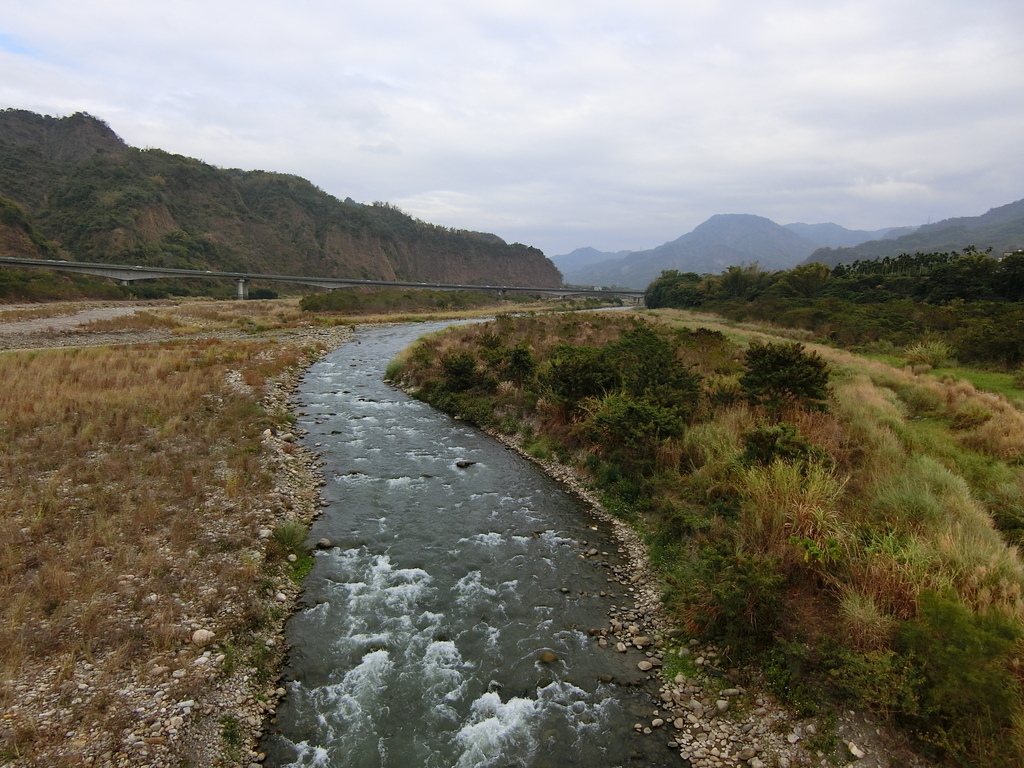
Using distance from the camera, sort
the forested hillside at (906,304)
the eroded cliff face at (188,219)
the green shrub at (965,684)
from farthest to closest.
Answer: the eroded cliff face at (188,219)
the forested hillside at (906,304)
the green shrub at (965,684)

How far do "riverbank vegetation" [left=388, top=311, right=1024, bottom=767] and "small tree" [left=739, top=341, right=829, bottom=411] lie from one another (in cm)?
4

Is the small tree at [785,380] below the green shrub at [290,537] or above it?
above

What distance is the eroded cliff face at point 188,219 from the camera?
81.0 meters

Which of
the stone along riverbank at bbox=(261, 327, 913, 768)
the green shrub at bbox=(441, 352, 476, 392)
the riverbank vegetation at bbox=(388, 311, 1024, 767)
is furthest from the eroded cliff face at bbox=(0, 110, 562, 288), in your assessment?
the riverbank vegetation at bbox=(388, 311, 1024, 767)

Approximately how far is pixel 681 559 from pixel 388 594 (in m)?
5.34

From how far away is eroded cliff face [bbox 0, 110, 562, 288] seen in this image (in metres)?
81.0

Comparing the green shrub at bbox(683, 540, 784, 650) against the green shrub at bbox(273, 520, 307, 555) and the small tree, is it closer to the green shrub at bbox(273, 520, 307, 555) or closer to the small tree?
the small tree

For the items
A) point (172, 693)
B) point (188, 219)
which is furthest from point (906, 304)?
point (188, 219)

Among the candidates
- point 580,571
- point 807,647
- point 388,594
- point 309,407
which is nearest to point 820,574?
point 807,647

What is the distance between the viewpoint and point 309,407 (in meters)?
21.2

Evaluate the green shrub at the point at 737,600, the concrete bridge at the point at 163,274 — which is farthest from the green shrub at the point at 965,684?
the concrete bridge at the point at 163,274

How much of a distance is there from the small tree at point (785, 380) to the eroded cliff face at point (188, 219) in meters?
91.5

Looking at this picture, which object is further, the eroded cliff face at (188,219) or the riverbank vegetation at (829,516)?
the eroded cliff face at (188,219)

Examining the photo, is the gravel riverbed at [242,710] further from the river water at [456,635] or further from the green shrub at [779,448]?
the green shrub at [779,448]
